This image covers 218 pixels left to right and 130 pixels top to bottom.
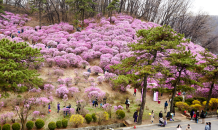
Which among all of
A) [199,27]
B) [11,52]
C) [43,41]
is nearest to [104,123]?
[11,52]

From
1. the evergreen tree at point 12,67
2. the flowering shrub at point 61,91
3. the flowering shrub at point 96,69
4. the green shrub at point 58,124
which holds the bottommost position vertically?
the green shrub at point 58,124

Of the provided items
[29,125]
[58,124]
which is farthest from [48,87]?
[58,124]

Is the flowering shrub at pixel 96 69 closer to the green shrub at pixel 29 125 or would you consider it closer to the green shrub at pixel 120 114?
the green shrub at pixel 120 114

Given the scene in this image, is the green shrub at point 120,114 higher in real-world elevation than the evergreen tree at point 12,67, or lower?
lower

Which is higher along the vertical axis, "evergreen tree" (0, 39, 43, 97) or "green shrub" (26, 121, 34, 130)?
"evergreen tree" (0, 39, 43, 97)

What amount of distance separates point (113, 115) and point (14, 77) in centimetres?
929

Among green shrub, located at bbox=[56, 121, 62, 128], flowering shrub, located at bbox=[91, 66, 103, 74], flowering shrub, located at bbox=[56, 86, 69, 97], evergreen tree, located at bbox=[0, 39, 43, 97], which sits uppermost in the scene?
evergreen tree, located at bbox=[0, 39, 43, 97]

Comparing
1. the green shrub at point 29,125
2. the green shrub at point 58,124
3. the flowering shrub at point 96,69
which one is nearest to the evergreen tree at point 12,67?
the green shrub at point 29,125

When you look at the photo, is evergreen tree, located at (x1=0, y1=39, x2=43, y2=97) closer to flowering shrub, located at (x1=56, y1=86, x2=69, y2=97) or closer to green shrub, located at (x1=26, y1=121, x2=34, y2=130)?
green shrub, located at (x1=26, y1=121, x2=34, y2=130)

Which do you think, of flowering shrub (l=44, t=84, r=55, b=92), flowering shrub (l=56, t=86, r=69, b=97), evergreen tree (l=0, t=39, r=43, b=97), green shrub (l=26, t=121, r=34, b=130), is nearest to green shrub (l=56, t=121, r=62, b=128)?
green shrub (l=26, t=121, r=34, b=130)

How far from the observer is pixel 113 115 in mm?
14414

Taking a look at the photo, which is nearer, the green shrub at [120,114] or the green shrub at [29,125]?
the green shrub at [29,125]

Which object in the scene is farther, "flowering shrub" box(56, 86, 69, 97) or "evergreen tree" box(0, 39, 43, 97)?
"flowering shrub" box(56, 86, 69, 97)

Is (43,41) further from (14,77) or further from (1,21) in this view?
(14,77)
